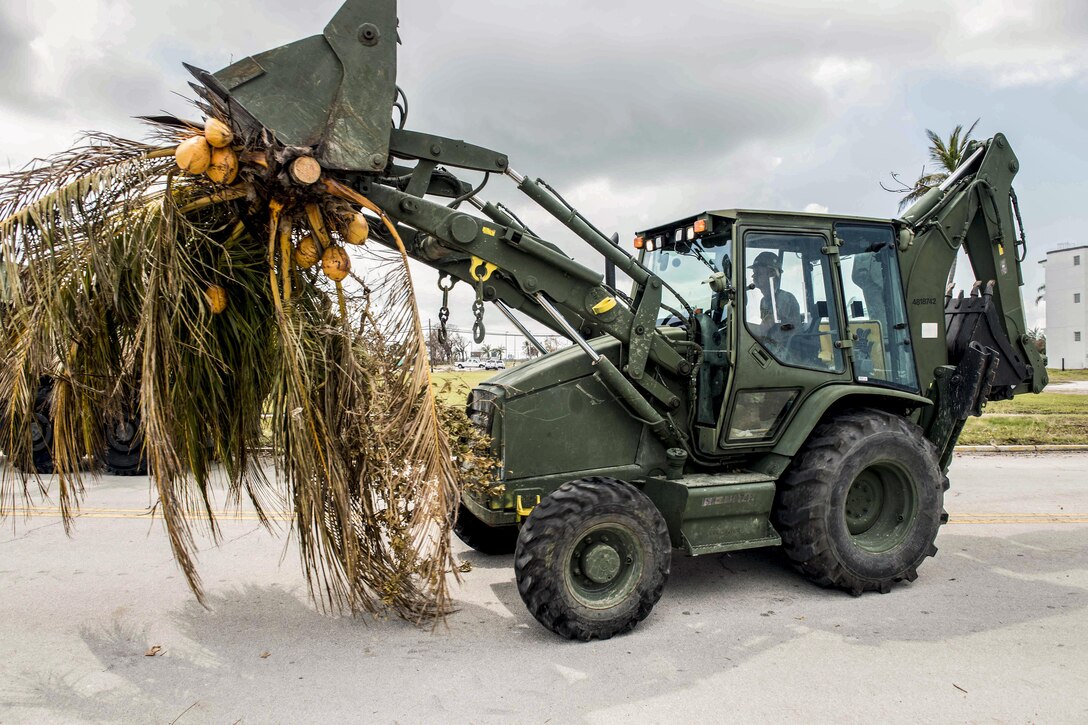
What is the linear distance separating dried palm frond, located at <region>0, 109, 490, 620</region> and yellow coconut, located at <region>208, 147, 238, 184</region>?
0.10ft

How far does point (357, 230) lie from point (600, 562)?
8.52 ft

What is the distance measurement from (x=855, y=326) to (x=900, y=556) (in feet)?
6.02

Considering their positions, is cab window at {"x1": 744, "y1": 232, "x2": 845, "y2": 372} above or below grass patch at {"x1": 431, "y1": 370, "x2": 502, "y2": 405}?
above

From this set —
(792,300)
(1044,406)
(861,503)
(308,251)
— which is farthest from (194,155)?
(1044,406)

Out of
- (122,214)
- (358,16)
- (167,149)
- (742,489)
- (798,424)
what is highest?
(358,16)

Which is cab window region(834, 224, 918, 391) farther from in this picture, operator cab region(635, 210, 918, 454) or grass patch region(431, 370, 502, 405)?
grass patch region(431, 370, 502, 405)

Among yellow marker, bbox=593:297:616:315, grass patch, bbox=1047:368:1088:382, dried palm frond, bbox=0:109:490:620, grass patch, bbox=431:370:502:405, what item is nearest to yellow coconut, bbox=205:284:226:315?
dried palm frond, bbox=0:109:490:620

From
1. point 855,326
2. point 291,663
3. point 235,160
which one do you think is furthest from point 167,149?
point 855,326

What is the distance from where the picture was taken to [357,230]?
4.55 metres

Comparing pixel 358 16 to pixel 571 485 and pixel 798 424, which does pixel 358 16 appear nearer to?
pixel 571 485

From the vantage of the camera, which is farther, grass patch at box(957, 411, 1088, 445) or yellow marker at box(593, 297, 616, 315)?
grass patch at box(957, 411, 1088, 445)

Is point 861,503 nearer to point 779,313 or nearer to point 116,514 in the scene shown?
point 779,313

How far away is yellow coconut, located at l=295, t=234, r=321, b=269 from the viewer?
4582 millimetres

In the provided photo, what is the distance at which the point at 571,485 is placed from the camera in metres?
4.99
